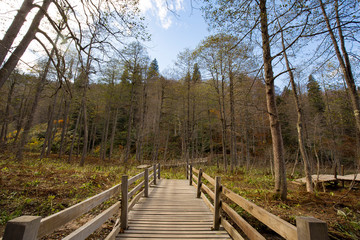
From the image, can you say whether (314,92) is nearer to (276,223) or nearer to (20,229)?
(276,223)

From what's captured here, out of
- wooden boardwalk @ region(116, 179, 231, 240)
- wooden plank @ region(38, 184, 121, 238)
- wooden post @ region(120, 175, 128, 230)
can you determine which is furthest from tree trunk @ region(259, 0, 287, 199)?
wooden plank @ region(38, 184, 121, 238)

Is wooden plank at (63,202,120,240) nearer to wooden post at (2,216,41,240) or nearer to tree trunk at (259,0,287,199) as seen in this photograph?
wooden post at (2,216,41,240)

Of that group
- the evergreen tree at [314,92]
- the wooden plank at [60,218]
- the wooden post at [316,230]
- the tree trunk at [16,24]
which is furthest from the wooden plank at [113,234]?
the evergreen tree at [314,92]

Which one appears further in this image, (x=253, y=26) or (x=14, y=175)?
(x=14, y=175)

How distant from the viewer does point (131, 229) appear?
11.4 feet

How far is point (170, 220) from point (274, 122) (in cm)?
417

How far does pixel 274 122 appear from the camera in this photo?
543 cm

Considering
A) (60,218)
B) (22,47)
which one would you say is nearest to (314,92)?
(60,218)

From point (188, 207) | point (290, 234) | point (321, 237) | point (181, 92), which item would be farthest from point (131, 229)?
point (181, 92)

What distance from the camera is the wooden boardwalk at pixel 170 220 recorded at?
3253 millimetres

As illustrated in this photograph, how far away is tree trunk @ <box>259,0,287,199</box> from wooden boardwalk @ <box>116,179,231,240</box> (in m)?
2.42

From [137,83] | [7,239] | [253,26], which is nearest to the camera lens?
[7,239]

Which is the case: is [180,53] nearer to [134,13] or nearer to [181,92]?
[181,92]

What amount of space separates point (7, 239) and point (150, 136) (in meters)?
26.2
